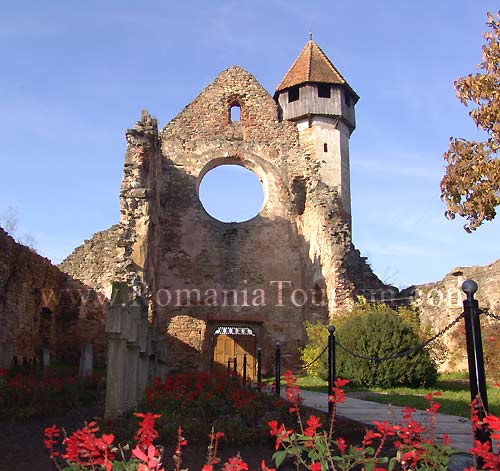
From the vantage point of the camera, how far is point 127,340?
6352 millimetres

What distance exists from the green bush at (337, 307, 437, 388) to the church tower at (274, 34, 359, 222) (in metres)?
10.3

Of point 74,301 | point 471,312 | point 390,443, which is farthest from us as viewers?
point 74,301

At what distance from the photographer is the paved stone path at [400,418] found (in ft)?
15.7

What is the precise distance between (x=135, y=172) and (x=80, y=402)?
8.17 m

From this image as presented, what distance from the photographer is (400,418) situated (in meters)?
6.37

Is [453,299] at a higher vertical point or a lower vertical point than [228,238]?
lower

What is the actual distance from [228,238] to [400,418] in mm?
12321

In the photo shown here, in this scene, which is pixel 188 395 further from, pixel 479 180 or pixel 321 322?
pixel 321 322

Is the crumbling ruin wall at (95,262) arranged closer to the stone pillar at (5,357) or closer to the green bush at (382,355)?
the stone pillar at (5,357)

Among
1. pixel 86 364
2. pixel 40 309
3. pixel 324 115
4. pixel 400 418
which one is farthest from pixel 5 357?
pixel 324 115

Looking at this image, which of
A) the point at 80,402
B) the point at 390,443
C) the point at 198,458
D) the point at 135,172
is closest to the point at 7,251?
the point at 135,172

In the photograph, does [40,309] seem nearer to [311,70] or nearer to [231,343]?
[231,343]

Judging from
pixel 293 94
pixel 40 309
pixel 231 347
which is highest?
pixel 293 94

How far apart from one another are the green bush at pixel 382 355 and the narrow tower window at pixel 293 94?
13.9 m
